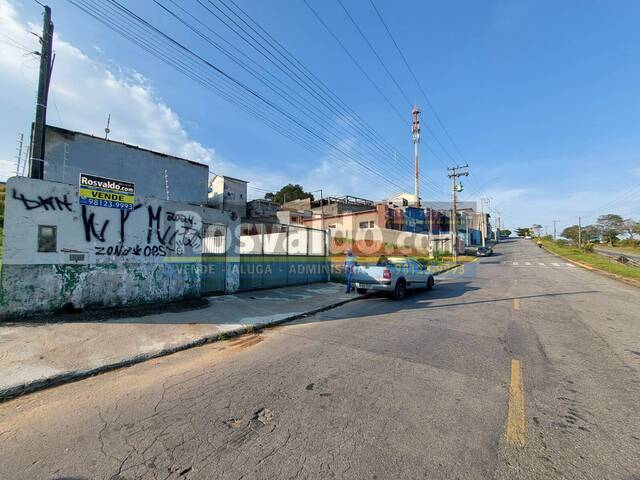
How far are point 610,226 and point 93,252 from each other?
116532mm

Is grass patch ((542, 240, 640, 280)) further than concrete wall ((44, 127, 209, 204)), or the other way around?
grass patch ((542, 240, 640, 280))

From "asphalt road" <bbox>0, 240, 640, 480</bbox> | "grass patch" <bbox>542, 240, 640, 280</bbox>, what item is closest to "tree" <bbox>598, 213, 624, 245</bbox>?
"grass patch" <bbox>542, 240, 640, 280</bbox>

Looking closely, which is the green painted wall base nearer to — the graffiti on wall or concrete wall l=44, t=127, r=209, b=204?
the graffiti on wall

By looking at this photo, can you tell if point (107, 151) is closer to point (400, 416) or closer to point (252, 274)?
point (252, 274)

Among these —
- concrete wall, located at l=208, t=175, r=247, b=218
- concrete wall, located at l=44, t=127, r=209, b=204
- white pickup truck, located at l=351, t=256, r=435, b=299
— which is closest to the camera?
white pickup truck, located at l=351, t=256, r=435, b=299

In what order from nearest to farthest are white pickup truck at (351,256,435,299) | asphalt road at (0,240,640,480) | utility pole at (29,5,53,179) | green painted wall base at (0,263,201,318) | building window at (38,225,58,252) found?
asphalt road at (0,240,640,480) → green painted wall base at (0,263,201,318) → building window at (38,225,58,252) → utility pole at (29,5,53,179) → white pickup truck at (351,256,435,299)

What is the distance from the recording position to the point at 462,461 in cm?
254

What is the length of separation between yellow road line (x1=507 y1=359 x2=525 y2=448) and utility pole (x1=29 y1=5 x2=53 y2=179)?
999 centimetres

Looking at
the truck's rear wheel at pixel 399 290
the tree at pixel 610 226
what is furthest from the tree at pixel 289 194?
the tree at pixel 610 226

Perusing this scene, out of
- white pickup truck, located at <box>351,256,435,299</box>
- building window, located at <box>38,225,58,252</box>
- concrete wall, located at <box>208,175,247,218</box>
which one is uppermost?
concrete wall, located at <box>208,175,247,218</box>

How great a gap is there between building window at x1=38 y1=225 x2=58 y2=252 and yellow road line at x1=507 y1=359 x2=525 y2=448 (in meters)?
8.78

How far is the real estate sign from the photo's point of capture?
278 inches

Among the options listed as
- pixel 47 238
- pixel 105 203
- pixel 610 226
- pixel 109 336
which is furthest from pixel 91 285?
pixel 610 226

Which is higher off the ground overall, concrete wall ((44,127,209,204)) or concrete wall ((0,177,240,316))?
concrete wall ((44,127,209,204))
